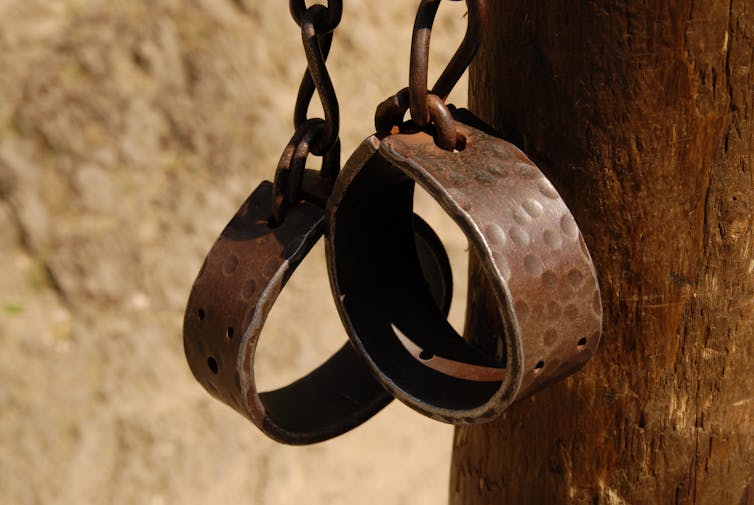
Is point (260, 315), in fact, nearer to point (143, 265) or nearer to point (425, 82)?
point (425, 82)

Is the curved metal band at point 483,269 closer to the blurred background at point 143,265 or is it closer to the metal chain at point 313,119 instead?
the metal chain at point 313,119

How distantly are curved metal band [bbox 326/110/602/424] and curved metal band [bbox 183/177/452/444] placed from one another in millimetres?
69

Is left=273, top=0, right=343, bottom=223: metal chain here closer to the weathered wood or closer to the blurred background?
the weathered wood

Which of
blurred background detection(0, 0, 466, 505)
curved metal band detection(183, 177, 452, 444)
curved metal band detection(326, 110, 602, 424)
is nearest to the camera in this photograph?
curved metal band detection(326, 110, 602, 424)

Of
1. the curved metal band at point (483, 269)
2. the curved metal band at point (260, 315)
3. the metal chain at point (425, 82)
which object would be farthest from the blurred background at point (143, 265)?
the metal chain at point (425, 82)

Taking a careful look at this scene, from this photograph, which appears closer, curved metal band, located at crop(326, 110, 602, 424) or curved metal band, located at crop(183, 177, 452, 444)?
curved metal band, located at crop(326, 110, 602, 424)

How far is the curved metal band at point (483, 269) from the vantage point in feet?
3.29

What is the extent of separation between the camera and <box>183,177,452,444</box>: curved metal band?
1146mm

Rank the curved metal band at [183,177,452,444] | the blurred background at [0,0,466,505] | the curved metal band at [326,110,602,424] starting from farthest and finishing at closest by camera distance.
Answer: the blurred background at [0,0,466,505], the curved metal band at [183,177,452,444], the curved metal band at [326,110,602,424]

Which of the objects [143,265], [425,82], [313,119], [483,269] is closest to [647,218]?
[483,269]

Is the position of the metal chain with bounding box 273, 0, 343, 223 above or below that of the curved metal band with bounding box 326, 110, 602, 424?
above

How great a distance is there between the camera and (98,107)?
3229mm

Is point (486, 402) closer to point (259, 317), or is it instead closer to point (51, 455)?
point (259, 317)

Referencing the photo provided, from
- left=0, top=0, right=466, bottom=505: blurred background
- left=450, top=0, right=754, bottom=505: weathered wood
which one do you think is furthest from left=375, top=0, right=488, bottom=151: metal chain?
left=0, top=0, right=466, bottom=505: blurred background
